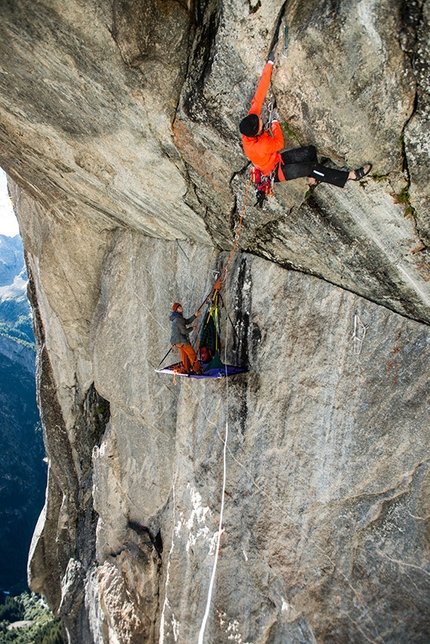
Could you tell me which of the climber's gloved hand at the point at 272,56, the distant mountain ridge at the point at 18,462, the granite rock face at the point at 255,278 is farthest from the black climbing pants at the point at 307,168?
the distant mountain ridge at the point at 18,462

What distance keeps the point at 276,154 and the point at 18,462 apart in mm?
72578

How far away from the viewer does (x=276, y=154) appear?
4.81 meters

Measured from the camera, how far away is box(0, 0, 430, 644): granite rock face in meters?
4.47

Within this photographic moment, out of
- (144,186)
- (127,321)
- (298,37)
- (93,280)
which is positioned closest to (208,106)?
(298,37)

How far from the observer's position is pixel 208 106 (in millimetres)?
5145

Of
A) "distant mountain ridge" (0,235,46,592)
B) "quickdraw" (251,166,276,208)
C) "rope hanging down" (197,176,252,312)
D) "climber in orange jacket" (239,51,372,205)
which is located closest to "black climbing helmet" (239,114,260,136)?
"climber in orange jacket" (239,51,372,205)

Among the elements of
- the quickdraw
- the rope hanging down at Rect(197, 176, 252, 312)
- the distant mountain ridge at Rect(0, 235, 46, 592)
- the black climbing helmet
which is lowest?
the distant mountain ridge at Rect(0, 235, 46, 592)

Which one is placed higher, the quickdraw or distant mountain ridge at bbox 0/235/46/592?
the quickdraw

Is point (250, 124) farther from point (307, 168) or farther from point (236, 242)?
point (236, 242)

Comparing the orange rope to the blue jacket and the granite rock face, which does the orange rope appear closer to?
the granite rock face

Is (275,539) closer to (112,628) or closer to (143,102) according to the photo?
(112,628)

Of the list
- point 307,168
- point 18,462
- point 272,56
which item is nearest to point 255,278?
point 307,168

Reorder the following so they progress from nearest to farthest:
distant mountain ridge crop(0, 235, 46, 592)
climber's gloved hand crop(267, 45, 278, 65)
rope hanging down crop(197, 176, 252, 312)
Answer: climber's gloved hand crop(267, 45, 278, 65) → rope hanging down crop(197, 176, 252, 312) → distant mountain ridge crop(0, 235, 46, 592)

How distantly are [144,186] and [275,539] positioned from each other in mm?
5894
